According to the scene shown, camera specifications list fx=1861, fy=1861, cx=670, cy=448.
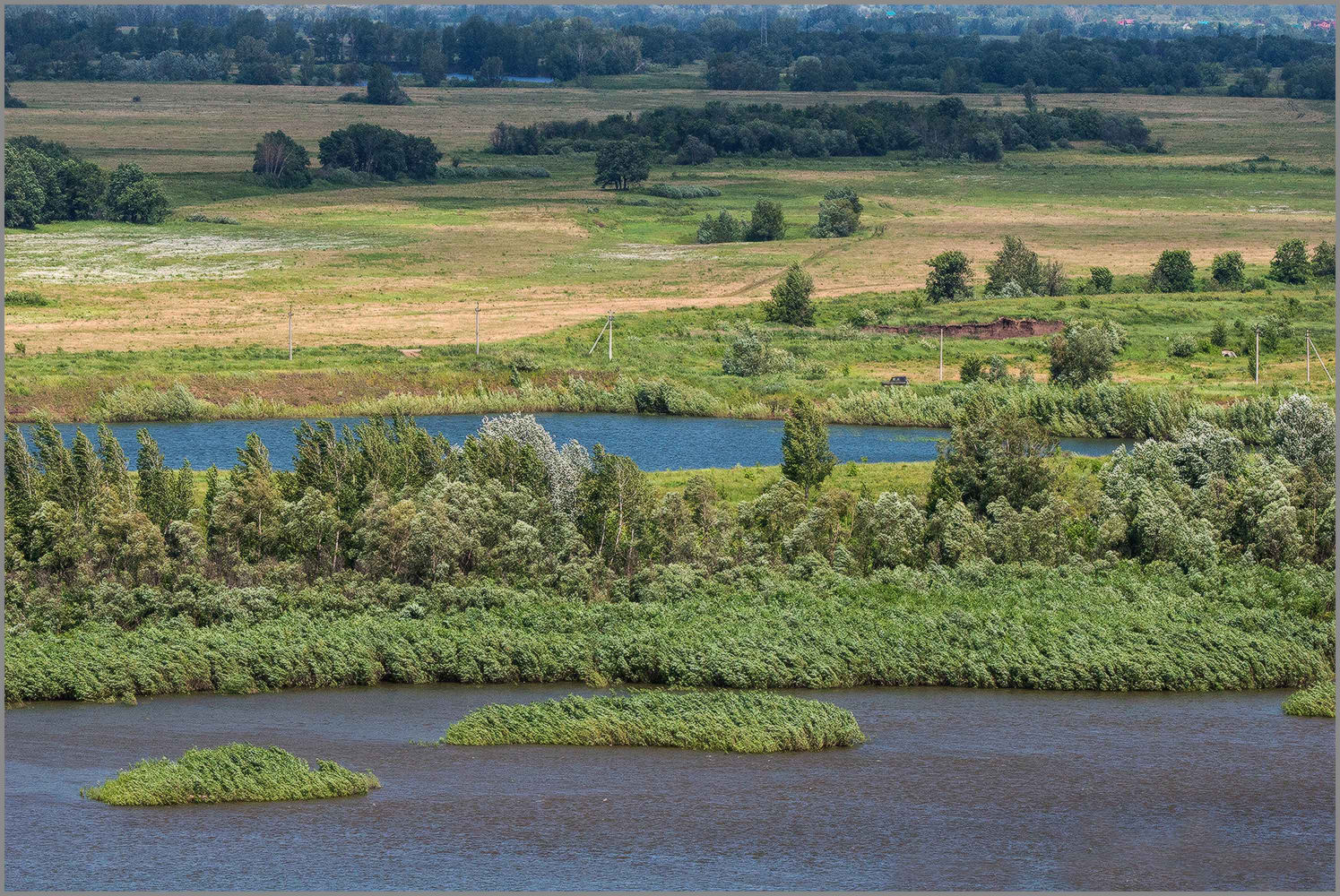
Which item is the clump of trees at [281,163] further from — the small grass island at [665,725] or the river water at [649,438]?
the small grass island at [665,725]

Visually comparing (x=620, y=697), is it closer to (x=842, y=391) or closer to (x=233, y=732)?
(x=233, y=732)

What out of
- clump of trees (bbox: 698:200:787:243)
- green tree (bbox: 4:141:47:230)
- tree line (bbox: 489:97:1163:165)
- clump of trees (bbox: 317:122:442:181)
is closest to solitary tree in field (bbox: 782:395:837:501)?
clump of trees (bbox: 698:200:787:243)

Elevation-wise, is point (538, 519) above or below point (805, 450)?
below

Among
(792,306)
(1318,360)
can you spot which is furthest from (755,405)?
(1318,360)

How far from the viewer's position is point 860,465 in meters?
51.6

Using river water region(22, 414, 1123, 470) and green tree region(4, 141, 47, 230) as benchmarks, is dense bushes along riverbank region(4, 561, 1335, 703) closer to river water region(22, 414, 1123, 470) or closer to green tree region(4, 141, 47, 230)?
river water region(22, 414, 1123, 470)

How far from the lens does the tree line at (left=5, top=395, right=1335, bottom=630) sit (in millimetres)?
37000

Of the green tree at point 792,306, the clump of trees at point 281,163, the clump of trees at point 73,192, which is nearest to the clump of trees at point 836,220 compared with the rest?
the green tree at point 792,306

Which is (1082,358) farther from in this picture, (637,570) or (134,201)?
(134,201)

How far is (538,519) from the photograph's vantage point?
39094 mm

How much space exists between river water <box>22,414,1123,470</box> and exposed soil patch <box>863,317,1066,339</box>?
601 inches

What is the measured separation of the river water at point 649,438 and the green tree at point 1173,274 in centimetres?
3168

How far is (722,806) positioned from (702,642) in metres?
6.69

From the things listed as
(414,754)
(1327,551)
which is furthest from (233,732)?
(1327,551)
